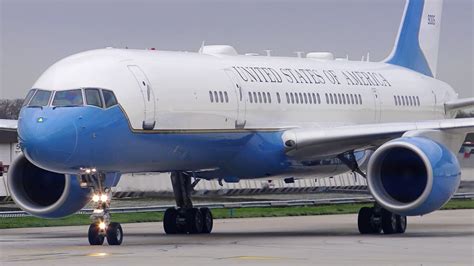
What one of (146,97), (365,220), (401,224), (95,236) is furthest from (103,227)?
(401,224)

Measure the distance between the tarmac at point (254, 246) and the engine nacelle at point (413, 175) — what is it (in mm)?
850

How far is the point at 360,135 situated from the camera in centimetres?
3162

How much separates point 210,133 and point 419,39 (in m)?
13.9

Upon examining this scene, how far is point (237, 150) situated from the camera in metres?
31.9

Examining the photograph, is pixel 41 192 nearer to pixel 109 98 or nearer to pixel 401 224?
pixel 109 98

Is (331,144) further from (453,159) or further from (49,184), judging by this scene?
(49,184)

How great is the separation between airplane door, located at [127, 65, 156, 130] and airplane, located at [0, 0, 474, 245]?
3cm

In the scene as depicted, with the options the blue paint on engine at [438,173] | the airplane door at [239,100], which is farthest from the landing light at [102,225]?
the blue paint on engine at [438,173]

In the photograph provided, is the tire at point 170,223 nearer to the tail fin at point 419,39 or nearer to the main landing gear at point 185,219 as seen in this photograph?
the main landing gear at point 185,219

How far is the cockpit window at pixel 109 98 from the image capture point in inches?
1104

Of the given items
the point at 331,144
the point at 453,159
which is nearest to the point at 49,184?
the point at 331,144

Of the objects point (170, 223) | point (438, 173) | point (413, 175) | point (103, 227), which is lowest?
point (170, 223)

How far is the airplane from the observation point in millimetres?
27672

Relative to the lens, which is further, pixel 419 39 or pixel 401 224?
pixel 419 39
